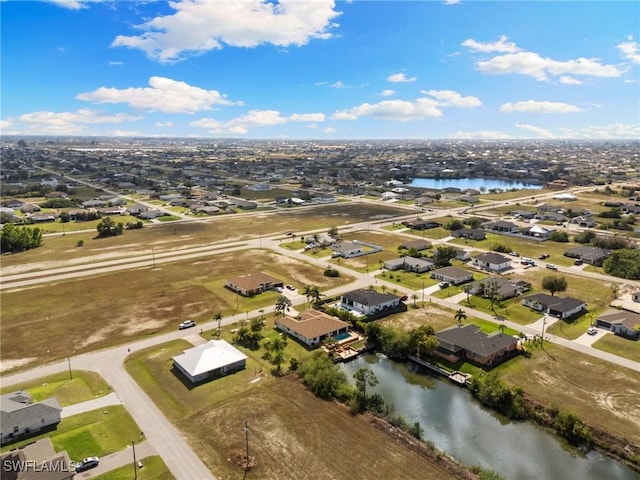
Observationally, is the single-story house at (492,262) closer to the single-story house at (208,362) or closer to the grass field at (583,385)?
the grass field at (583,385)

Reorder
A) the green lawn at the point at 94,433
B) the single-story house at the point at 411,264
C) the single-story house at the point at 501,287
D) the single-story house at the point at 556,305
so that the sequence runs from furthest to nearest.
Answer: the single-story house at the point at 411,264 → the single-story house at the point at 501,287 → the single-story house at the point at 556,305 → the green lawn at the point at 94,433

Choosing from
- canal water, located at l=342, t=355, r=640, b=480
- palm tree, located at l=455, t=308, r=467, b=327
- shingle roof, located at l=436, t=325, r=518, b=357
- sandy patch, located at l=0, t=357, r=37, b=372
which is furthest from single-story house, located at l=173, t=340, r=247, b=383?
palm tree, located at l=455, t=308, r=467, b=327

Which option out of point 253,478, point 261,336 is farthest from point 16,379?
point 253,478

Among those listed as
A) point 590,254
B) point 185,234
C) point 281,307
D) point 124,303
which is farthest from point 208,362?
point 590,254

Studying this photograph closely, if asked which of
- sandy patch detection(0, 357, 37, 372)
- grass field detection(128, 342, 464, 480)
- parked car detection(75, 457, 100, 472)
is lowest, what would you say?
sandy patch detection(0, 357, 37, 372)

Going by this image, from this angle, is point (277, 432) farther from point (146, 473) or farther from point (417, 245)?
point (417, 245)

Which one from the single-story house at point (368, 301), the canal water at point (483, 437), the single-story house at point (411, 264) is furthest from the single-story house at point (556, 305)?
the canal water at point (483, 437)

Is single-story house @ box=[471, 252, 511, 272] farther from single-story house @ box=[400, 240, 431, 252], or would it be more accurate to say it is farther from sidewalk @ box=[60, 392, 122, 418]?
sidewalk @ box=[60, 392, 122, 418]
